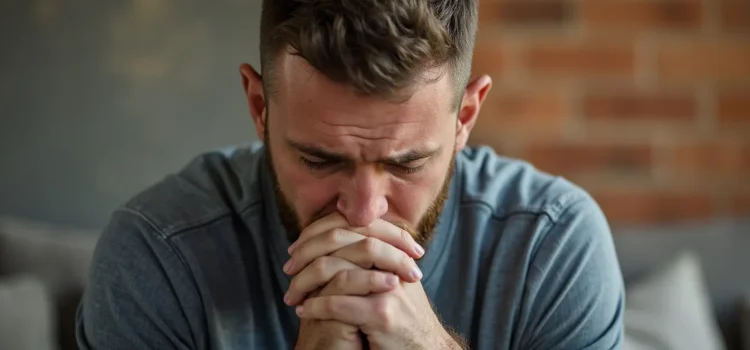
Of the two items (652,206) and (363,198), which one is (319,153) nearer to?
(363,198)

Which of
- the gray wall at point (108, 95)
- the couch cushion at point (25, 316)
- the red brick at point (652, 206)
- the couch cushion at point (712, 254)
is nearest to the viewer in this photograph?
the couch cushion at point (25, 316)

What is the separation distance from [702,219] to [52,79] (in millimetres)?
1738

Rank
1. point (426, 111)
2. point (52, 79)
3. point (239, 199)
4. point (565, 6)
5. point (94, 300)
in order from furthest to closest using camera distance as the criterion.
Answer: point (565, 6), point (52, 79), point (239, 199), point (94, 300), point (426, 111)

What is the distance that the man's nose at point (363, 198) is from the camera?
132 centimetres

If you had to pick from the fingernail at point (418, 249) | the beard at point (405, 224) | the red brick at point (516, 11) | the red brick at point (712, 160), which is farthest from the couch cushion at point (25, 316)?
the red brick at point (712, 160)

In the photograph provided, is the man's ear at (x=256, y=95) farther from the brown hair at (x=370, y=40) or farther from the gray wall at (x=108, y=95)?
the gray wall at (x=108, y=95)

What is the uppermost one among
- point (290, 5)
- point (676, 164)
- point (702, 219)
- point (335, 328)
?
point (290, 5)

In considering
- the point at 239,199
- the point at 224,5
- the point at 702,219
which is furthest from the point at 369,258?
the point at 702,219

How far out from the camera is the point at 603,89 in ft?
8.30

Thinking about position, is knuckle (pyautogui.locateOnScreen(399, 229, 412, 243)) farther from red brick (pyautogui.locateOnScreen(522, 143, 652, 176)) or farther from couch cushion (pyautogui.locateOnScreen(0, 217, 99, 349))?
red brick (pyautogui.locateOnScreen(522, 143, 652, 176))

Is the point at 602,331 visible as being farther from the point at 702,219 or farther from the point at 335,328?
the point at 702,219

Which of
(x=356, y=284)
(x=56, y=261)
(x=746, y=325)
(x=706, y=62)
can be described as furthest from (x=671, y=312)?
(x=56, y=261)

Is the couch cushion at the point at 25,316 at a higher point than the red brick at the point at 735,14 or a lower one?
lower

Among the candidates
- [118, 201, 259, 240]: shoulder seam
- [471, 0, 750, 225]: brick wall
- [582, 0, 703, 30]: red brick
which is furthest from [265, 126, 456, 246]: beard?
[582, 0, 703, 30]: red brick
